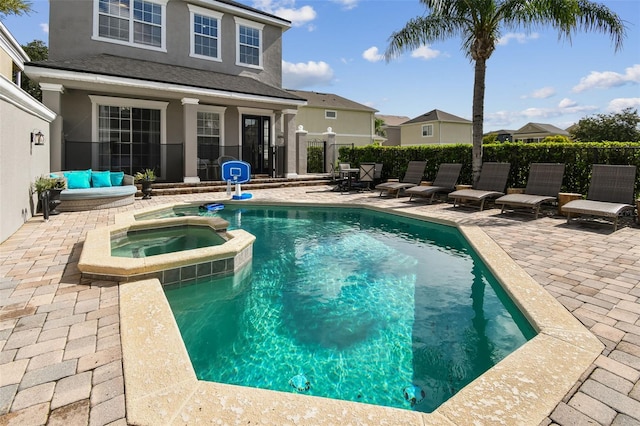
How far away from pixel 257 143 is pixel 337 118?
60.8 feet

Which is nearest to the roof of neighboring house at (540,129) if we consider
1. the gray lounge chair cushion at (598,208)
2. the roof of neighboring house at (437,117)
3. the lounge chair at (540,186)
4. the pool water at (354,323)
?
the roof of neighboring house at (437,117)

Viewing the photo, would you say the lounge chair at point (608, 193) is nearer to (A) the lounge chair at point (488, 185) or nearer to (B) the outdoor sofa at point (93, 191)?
(A) the lounge chair at point (488, 185)

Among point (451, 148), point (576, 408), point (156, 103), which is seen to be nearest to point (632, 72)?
point (451, 148)

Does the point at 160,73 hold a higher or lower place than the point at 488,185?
higher

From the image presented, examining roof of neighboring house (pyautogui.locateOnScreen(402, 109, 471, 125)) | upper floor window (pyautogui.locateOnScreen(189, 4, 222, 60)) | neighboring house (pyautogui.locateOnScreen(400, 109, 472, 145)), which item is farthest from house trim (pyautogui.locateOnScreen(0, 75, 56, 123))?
roof of neighboring house (pyautogui.locateOnScreen(402, 109, 471, 125))

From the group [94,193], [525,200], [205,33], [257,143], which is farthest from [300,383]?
[205,33]

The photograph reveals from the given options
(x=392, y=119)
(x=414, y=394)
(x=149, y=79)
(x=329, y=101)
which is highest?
(x=392, y=119)

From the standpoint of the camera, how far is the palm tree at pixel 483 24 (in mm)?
10320

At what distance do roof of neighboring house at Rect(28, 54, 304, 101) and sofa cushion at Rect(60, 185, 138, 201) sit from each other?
4.34 metres

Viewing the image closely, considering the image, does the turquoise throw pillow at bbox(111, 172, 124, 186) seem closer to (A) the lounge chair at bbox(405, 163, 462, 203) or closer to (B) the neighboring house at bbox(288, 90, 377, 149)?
(A) the lounge chair at bbox(405, 163, 462, 203)

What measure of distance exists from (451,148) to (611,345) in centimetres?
1120

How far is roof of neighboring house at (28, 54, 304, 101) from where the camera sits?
12.0 m

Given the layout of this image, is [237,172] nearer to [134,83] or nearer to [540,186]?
[134,83]

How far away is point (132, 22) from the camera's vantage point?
587 inches
